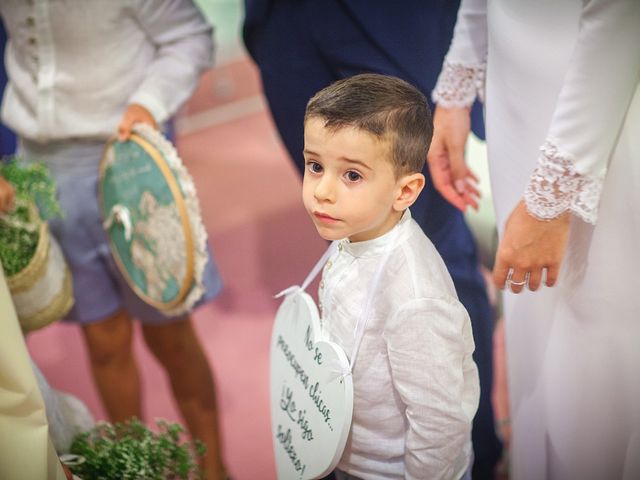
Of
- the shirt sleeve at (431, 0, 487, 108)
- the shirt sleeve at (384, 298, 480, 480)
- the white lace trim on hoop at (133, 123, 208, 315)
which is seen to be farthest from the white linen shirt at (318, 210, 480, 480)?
the white lace trim on hoop at (133, 123, 208, 315)

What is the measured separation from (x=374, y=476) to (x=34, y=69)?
1002 mm

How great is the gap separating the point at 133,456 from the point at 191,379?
1.89 ft

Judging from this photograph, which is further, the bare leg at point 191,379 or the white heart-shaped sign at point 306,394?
the bare leg at point 191,379

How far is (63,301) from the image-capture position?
4.99 feet

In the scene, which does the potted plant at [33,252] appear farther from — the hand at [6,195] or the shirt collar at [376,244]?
the shirt collar at [376,244]

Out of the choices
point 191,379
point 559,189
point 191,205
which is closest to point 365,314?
point 559,189

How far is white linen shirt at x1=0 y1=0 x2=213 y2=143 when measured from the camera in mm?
1472

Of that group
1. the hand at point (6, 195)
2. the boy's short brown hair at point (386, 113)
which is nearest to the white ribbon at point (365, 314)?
the boy's short brown hair at point (386, 113)

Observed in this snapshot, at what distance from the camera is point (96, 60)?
1.51m

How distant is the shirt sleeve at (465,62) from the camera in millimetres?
1038

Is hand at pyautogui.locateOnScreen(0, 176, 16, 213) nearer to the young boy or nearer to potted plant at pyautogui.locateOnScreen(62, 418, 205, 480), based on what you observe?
potted plant at pyautogui.locateOnScreen(62, 418, 205, 480)

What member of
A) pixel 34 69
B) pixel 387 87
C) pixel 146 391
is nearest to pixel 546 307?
pixel 387 87

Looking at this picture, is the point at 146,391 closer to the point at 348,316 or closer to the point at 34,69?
the point at 34,69

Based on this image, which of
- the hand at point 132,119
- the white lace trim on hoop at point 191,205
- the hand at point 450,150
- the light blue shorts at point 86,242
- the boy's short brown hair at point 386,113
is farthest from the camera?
the light blue shorts at point 86,242
